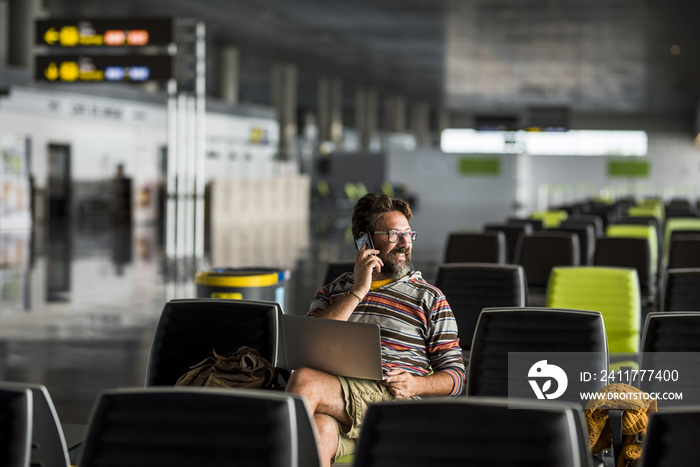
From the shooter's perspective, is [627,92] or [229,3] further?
[627,92]

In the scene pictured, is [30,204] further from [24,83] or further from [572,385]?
[572,385]

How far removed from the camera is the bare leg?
300cm

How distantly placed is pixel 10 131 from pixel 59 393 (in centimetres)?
1639

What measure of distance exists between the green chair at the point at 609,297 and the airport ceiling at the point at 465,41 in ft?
34.1

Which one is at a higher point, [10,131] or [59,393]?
[10,131]

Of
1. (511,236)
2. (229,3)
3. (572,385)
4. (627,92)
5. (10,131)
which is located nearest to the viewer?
(572,385)

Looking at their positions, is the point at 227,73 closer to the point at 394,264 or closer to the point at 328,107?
the point at 328,107

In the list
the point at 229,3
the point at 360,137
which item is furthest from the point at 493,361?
the point at 360,137

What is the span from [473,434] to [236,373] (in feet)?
4.57

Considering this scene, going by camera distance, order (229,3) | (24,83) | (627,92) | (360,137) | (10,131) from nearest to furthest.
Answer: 1. (229,3)
2. (24,83)
3. (10,131)
4. (627,92)
5. (360,137)

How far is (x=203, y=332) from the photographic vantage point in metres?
3.67

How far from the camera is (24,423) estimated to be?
2082 mm

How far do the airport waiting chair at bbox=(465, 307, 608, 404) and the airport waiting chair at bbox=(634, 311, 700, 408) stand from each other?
16 cm

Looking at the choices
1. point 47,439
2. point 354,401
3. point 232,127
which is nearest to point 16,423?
point 47,439
